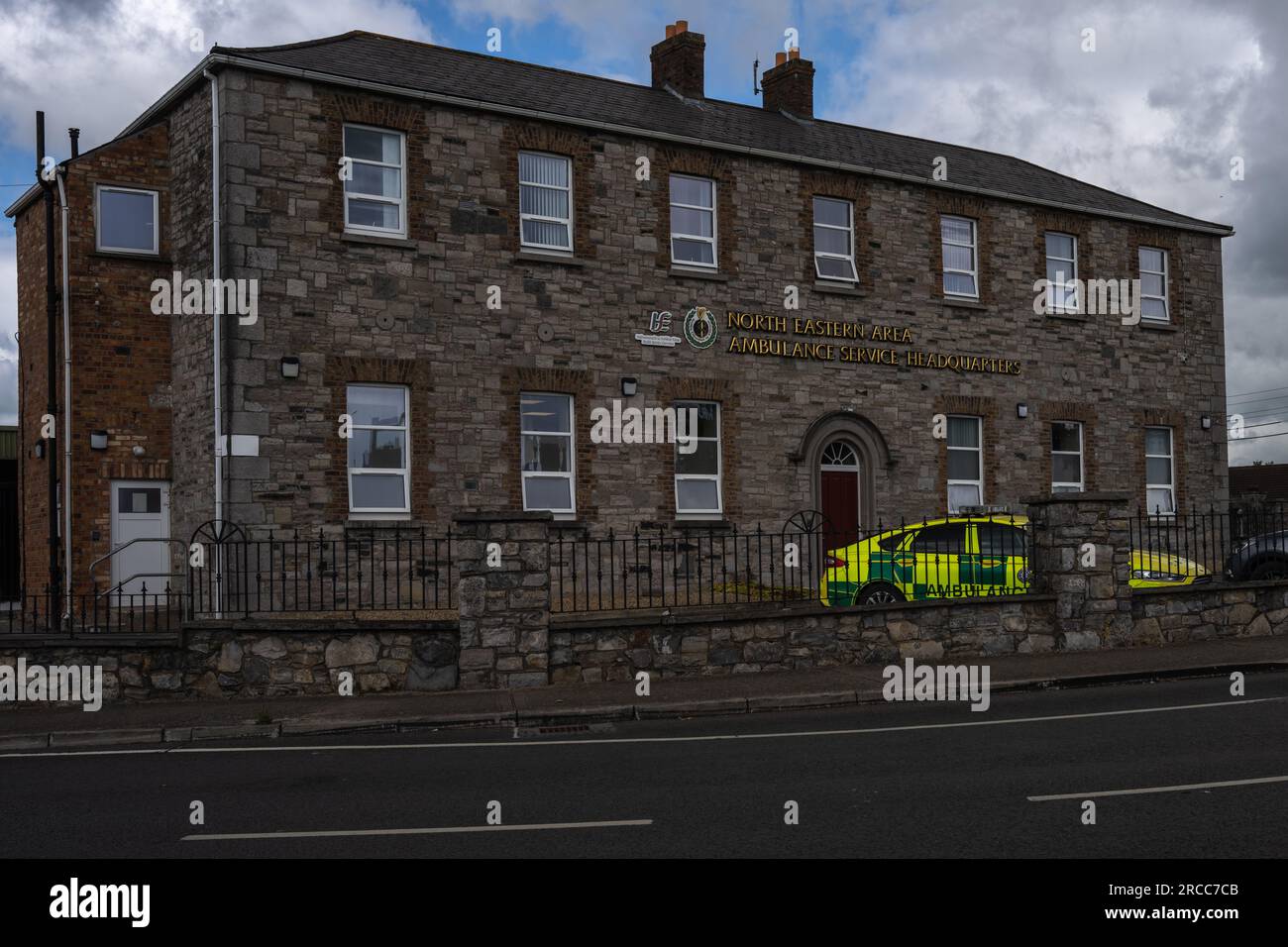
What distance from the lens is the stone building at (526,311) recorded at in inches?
725

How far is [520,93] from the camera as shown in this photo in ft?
70.5

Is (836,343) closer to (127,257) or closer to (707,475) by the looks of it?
(707,475)

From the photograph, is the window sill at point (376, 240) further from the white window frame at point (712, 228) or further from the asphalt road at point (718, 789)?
the asphalt road at point (718, 789)

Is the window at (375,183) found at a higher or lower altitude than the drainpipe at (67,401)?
higher

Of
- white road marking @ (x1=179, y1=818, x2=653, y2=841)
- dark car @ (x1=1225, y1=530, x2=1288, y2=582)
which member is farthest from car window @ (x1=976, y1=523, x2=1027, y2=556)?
white road marking @ (x1=179, y1=818, x2=653, y2=841)

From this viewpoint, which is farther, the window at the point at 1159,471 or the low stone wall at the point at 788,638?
the window at the point at 1159,471

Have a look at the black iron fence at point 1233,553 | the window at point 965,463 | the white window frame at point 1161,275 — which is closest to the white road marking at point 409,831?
the black iron fence at point 1233,553

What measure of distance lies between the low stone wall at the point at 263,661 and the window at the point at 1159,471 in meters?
20.1

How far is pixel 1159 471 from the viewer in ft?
92.2

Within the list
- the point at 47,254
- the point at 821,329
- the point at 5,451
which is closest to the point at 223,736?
the point at 47,254

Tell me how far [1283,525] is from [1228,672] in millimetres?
5282

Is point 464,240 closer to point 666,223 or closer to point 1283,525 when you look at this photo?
point 666,223

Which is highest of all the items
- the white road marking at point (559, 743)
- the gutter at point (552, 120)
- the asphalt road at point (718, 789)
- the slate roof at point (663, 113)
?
the slate roof at point (663, 113)

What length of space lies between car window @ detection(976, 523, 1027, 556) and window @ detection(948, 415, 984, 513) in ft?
25.9
